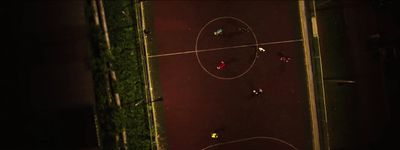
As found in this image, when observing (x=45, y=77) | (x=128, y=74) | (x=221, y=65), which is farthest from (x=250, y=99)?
(x=45, y=77)

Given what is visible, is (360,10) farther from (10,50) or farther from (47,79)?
(10,50)

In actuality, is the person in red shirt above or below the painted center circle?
below

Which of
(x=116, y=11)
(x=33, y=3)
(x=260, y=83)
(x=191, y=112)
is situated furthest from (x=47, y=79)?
(x=260, y=83)

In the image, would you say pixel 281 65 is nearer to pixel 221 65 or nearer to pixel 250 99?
pixel 250 99

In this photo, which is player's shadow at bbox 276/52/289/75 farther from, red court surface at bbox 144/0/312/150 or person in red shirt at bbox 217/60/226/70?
person in red shirt at bbox 217/60/226/70

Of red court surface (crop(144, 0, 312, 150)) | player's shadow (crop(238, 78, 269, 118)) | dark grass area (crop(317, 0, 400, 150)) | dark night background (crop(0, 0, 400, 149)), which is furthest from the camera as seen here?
player's shadow (crop(238, 78, 269, 118))

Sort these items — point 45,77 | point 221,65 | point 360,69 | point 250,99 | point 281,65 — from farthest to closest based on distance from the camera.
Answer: point 281,65 → point 250,99 → point 221,65 → point 360,69 → point 45,77

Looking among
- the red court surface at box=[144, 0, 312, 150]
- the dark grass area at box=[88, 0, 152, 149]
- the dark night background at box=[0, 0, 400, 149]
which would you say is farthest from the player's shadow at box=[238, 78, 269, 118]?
the dark night background at box=[0, 0, 400, 149]
